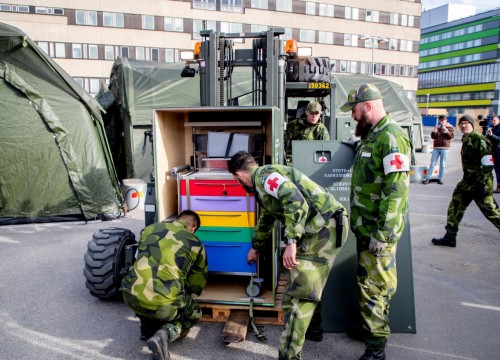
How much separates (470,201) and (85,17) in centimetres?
3447

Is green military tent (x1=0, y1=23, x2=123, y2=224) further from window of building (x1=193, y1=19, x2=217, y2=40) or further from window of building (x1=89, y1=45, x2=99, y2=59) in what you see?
window of building (x1=193, y1=19, x2=217, y2=40)

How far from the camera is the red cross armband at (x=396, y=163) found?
3.23 m

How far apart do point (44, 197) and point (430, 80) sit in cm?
9602

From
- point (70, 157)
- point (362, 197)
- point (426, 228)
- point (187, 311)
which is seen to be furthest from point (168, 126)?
point (426, 228)

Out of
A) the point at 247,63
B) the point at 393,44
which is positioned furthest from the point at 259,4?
the point at 247,63

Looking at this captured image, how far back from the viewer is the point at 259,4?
38781 mm

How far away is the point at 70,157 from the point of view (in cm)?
807

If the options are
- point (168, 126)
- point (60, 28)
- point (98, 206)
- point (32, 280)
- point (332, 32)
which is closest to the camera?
point (168, 126)

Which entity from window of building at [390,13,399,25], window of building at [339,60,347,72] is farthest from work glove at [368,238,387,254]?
→ window of building at [390,13,399,25]

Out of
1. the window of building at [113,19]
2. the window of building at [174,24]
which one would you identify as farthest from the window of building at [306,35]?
the window of building at [113,19]

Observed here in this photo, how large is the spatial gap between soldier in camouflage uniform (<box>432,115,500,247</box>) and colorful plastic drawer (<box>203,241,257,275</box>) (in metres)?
3.59

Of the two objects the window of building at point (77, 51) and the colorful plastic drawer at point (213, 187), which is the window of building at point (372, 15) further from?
the colorful plastic drawer at point (213, 187)

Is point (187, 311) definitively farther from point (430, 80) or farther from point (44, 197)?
point (430, 80)

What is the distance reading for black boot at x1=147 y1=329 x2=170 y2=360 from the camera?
3408 mm
